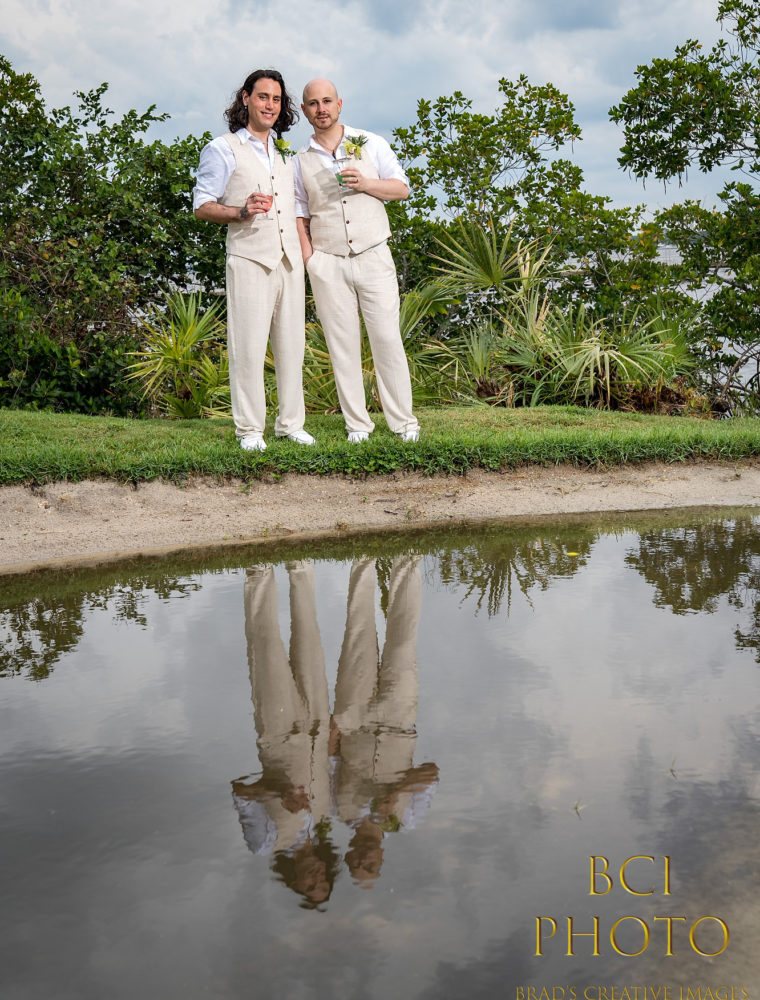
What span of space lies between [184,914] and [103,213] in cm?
1011

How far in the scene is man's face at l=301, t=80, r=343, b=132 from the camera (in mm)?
6766

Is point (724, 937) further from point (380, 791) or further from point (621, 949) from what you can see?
point (380, 791)

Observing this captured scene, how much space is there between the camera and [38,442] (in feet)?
23.3

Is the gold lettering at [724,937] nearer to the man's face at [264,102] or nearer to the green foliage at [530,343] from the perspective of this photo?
the man's face at [264,102]

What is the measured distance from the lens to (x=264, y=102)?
670 centimetres

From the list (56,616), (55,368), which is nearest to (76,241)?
(55,368)

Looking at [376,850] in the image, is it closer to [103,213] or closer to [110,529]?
[110,529]

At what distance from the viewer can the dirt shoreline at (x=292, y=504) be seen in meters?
5.66

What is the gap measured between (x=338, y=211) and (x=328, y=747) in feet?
16.2

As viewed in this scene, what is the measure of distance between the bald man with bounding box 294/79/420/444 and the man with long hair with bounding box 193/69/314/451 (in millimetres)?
192

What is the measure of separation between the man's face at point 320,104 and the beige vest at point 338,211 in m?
0.21

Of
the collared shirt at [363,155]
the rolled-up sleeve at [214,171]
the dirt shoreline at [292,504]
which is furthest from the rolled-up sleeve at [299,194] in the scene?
the dirt shoreline at [292,504]

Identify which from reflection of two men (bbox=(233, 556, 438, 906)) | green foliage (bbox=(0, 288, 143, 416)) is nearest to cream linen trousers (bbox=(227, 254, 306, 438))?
reflection of two men (bbox=(233, 556, 438, 906))

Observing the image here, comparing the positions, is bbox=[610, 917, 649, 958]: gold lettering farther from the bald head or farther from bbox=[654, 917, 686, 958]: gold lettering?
the bald head
